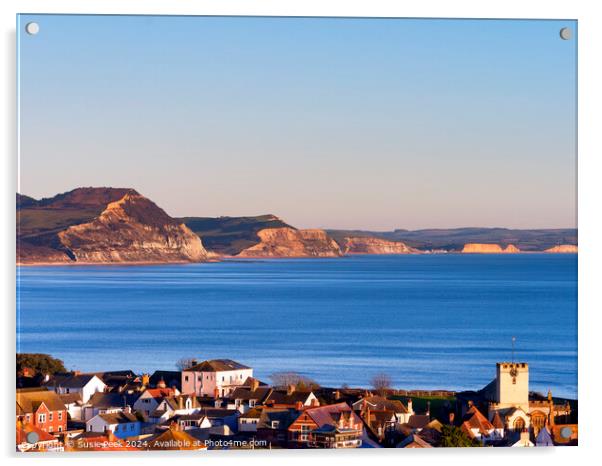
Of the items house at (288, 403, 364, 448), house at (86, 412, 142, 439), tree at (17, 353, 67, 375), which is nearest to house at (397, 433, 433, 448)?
house at (288, 403, 364, 448)

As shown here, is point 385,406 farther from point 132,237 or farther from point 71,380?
point 132,237

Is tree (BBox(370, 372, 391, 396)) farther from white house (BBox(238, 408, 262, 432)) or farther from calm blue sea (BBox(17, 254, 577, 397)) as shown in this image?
white house (BBox(238, 408, 262, 432))

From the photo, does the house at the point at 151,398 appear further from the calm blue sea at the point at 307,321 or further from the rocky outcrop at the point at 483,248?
the rocky outcrop at the point at 483,248

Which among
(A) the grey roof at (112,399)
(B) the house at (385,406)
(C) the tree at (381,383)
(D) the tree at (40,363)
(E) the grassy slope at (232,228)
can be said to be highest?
(E) the grassy slope at (232,228)

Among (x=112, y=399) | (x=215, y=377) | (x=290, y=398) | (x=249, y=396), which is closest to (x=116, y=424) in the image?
(x=112, y=399)

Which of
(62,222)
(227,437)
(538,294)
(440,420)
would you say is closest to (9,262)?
(62,222)
